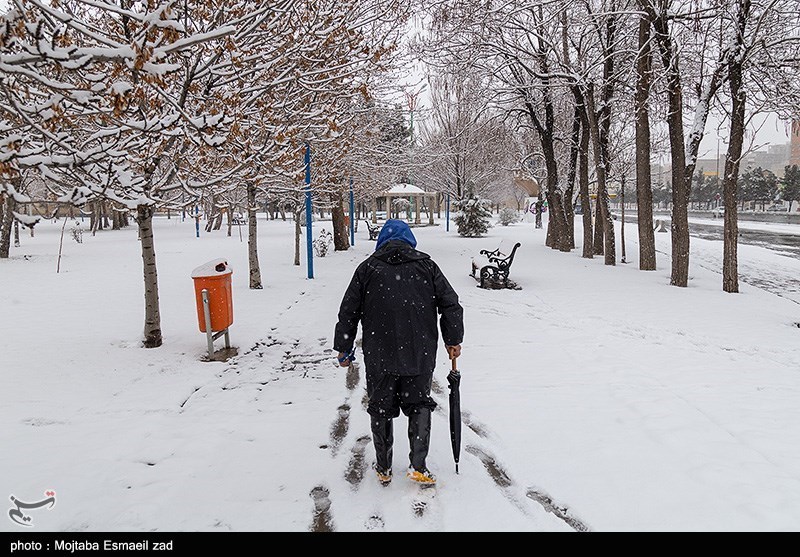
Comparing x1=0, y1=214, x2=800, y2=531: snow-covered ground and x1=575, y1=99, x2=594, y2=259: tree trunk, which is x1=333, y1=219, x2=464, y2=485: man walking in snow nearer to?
x1=0, y1=214, x2=800, y2=531: snow-covered ground

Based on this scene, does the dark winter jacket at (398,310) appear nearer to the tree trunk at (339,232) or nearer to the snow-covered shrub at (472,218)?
the tree trunk at (339,232)

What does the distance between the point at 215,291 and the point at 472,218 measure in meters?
23.9

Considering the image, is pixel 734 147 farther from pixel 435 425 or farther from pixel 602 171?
pixel 435 425

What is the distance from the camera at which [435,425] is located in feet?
15.4

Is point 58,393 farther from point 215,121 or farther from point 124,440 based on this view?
point 215,121

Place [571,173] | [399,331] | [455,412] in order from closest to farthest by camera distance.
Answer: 1. [399,331]
2. [455,412]
3. [571,173]

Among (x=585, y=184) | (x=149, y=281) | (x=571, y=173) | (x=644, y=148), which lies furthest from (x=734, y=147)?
(x=149, y=281)

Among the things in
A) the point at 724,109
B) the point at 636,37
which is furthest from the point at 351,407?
the point at 636,37

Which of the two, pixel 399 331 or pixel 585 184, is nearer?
pixel 399 331

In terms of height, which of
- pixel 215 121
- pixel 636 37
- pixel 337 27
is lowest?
pixel 215 121

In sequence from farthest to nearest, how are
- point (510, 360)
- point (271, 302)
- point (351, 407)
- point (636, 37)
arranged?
point (636, 37) < point (271, 302) < point (510, 360) < point (351, 407)

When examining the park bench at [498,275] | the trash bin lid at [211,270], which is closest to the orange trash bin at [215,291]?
the trash bin lid at [211,270]

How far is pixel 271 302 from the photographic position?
10.6 meters

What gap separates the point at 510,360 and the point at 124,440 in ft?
14.4
